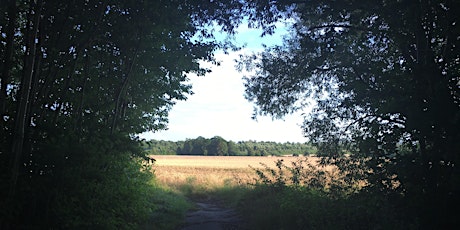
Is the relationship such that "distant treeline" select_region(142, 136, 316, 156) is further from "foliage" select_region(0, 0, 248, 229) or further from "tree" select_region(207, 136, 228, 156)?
"foliage" select_region(0, 0, 248, 229)

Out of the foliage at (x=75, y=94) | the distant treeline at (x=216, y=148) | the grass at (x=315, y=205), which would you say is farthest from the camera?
the distant treeline at (x=216, y=148)

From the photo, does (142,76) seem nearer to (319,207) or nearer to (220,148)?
(319,207)

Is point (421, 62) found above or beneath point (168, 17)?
beneath

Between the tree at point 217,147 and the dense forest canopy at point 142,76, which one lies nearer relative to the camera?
the dense forest canopy at point 142,76

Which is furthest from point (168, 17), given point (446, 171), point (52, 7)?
point (446, 171)

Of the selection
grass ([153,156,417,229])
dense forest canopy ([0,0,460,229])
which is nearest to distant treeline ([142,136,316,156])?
grass ([153,156,417,229])

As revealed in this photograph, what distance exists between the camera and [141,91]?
12.9 meters

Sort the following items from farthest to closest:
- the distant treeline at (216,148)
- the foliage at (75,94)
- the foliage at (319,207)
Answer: the distant treeline at (216,148)
the foliage at (319,207)
the foliage at (75,94)

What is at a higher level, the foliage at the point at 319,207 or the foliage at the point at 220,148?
the foliage at the point at 220,148

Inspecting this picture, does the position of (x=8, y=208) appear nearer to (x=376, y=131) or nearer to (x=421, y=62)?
(x=376, y=131)

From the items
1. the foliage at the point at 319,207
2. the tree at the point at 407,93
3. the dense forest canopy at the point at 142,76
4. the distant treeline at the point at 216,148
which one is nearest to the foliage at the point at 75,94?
the dense forest canopy at the point at 142,76

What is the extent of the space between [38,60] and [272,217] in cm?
880

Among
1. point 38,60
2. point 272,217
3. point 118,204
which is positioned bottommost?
point 272,217

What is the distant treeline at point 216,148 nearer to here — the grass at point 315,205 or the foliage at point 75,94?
the grass at point 315,205
